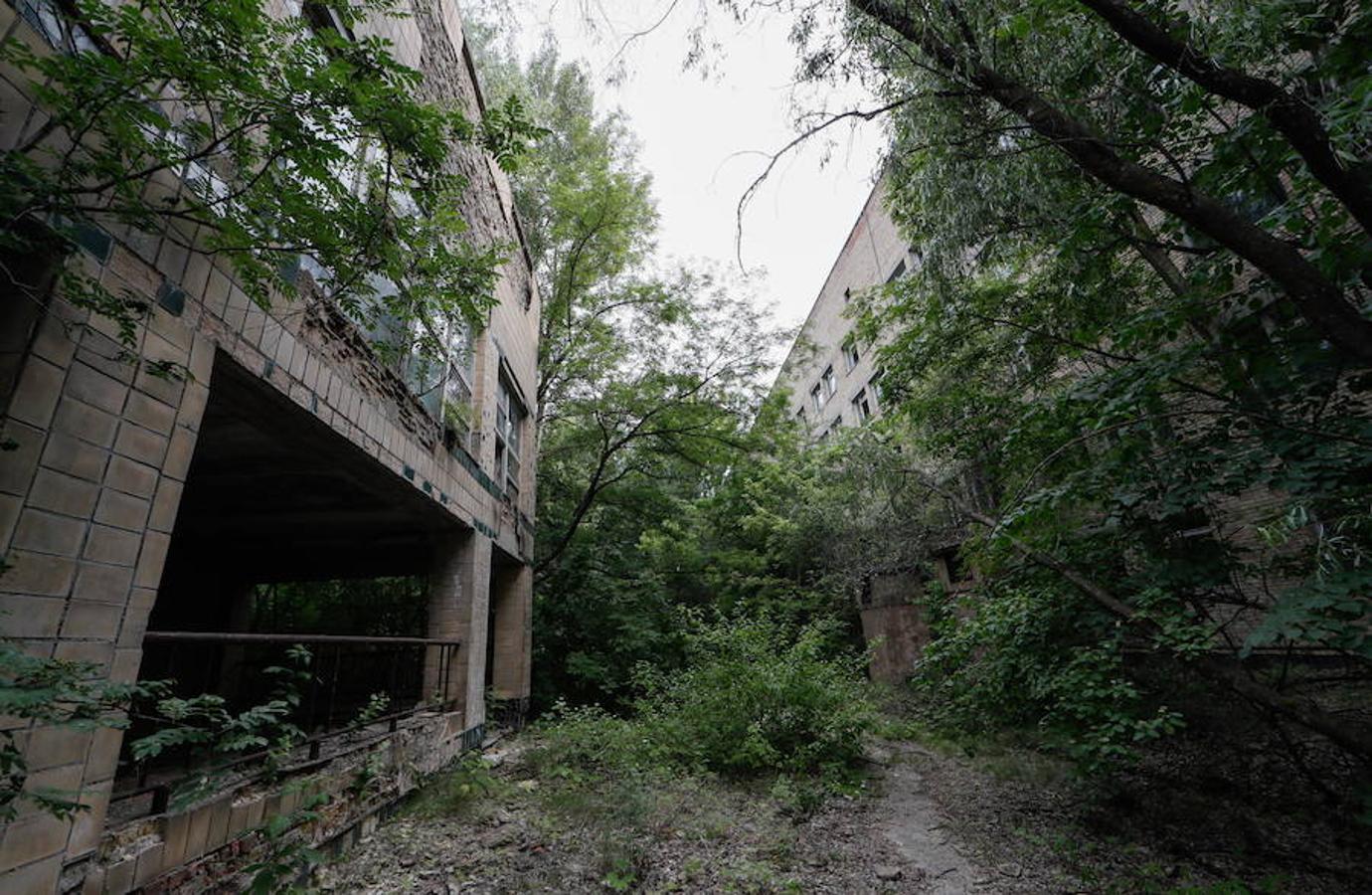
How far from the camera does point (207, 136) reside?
2.34 meters

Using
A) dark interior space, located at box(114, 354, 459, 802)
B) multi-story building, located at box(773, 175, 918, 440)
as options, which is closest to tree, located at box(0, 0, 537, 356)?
dark interior space, located at box(114, 354, 459, 802)

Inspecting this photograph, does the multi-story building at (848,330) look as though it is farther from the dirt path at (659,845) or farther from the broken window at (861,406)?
the dirt path at (659,845)

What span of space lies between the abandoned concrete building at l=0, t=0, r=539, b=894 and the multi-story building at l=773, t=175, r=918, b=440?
27.9 ft

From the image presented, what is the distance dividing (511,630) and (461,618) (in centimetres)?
287

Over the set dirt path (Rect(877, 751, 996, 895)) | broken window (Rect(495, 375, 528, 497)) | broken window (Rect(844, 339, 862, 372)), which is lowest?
dirt path (Rect(877, 751, 996, 895))

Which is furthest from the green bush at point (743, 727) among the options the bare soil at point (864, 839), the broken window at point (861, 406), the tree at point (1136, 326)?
the broken window at point (861, 406)

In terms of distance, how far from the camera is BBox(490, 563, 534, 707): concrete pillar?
29.1ft

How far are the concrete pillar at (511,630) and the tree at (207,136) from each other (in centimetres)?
732

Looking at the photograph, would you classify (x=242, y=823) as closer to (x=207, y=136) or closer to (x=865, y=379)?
(x=207, y=136)

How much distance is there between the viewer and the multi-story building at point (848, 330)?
16.5m

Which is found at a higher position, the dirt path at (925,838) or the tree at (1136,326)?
the tree at (1136,326)

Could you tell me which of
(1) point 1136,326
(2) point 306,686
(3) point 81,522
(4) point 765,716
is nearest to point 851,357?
(4) point 765,716

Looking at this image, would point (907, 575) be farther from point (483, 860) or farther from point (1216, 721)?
point (483, 860)

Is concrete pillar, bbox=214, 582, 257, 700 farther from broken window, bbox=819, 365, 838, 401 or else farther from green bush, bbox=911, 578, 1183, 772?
broken window, bbox=819, 365, 838, 401
